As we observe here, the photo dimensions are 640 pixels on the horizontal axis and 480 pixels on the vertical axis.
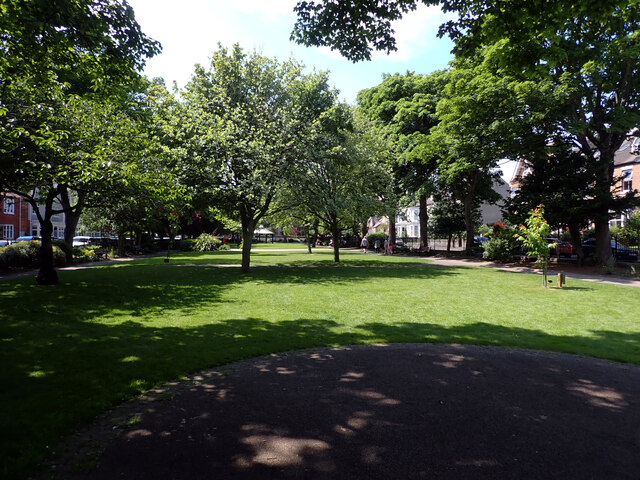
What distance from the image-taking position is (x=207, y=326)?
837cm

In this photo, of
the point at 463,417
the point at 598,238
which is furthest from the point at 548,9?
the point at 598,238

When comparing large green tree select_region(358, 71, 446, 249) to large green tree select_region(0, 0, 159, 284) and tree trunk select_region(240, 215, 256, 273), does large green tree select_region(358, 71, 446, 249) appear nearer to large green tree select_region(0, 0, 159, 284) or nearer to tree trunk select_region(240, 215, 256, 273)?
tree trunk select_region(240, 215, 256, 273)

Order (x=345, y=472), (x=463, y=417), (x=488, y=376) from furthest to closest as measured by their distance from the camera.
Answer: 1. (x=488, y=376)
2. (x=463, y=417)
3. (x=345, y=472)

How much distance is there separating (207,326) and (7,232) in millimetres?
51091

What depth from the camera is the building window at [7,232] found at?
44.6 metres

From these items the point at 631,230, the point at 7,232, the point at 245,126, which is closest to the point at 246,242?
the point at 245,126

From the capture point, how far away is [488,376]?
18.2 ft

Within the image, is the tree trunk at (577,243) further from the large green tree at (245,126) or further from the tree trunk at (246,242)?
the tree trunk at (246,242)

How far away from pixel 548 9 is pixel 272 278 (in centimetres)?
1358

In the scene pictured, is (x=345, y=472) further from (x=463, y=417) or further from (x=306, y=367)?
(x=306, y=367)

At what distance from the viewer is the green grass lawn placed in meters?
4.70

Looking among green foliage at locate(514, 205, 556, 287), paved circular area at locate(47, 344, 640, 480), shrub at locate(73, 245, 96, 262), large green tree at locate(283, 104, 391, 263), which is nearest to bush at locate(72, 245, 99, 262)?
shrub at locate(73, 245, 96, 262)

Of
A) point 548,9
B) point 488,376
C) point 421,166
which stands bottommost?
point 488,376

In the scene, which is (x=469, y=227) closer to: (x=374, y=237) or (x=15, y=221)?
(x=374, y=237)
